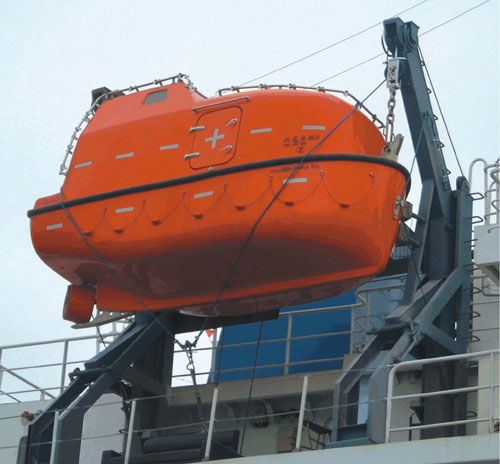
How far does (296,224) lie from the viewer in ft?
33.9

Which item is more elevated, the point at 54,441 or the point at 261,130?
the point at 261,130

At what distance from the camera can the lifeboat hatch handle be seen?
10969mm

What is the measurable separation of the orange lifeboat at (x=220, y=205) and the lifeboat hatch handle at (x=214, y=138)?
0.04 feet

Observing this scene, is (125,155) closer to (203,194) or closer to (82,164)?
(82,164)

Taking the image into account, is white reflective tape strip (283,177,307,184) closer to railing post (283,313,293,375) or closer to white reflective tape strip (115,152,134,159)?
white reflective tape strip (115,152,134,159)

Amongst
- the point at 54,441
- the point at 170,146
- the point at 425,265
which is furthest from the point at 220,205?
the point at 54,441

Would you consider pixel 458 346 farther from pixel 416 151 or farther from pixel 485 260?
pixel 416 151

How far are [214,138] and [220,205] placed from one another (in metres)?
0.79

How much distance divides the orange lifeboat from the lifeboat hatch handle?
1 cm

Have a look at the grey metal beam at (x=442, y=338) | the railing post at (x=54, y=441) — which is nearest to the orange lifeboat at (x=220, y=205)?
the grey metal beam at (x=442, y=338)

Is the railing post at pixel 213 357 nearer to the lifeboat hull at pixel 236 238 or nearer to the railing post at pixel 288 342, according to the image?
the railing post at pixel 288 342

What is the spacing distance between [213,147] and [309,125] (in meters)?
0.95

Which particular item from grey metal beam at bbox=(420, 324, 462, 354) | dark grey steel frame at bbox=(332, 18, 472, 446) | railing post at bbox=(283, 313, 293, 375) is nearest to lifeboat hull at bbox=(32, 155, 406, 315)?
dark grey steel frame at bbox=(332, 18, 472, 446)

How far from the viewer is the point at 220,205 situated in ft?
35.1
